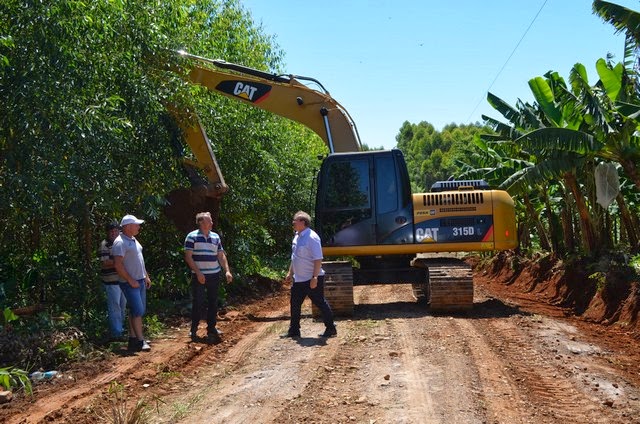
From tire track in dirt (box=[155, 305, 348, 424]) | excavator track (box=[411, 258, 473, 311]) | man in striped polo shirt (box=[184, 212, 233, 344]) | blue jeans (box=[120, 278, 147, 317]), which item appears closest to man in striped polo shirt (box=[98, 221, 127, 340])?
blue jeans (box=[120, 278, 147, 317])

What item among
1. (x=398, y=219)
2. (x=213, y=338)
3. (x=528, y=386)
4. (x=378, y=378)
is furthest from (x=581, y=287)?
(x=378, y=378)

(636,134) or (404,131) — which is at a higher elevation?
(404,131)

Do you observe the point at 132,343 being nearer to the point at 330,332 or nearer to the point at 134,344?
the point at 134,344

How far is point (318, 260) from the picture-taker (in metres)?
9.45

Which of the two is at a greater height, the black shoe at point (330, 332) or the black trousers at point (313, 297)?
the black trousers at point (313, 297)

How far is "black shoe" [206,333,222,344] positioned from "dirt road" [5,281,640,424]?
135 mm

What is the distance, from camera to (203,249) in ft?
31.7

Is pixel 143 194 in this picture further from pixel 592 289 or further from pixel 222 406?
pixel 592 289

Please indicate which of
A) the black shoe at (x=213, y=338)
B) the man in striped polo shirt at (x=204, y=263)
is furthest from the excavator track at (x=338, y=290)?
the man in striped polo shirt at (x=204, y=263)

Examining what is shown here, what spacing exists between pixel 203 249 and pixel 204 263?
0.19 meters

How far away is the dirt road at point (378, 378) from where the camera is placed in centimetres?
604

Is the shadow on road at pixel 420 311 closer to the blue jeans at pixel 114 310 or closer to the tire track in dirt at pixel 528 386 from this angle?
the tire track in dirt at pixel 528 386

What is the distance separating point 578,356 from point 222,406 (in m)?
4.46

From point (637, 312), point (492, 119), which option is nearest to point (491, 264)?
point (492, 119)
